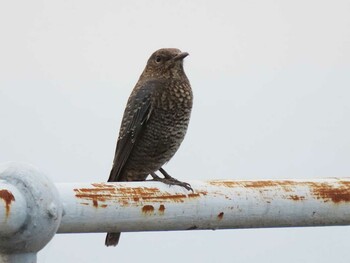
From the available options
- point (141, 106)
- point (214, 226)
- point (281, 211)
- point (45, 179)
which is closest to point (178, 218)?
point (214, 226)

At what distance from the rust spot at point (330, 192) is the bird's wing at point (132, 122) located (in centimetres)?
327

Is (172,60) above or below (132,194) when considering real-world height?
above

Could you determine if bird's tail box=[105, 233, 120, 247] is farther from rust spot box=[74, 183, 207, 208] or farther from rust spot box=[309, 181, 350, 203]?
rust spot box=[74, 183, 207, 208]

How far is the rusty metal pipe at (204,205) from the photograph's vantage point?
1976 mm

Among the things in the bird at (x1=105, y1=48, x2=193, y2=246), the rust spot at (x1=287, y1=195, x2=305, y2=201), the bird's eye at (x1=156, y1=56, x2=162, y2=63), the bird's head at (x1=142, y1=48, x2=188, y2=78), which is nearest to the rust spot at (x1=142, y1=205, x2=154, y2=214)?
the rust spot at (x1=287, y1=195, x2=305, y2=201)

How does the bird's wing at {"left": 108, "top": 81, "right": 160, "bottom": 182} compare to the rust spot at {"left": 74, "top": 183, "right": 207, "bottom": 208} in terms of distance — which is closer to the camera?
the rust spot at {"left": 74, "top": 183, "right": 207, "bottom": 208}

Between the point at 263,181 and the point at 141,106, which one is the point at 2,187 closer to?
the point at 263,181

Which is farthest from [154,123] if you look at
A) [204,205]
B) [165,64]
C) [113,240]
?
[204,205]

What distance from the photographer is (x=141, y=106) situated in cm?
578

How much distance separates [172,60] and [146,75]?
8.0 inches

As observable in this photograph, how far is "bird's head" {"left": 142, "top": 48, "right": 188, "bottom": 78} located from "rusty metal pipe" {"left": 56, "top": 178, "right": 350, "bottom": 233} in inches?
137

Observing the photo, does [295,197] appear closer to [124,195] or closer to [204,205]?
[204,205]

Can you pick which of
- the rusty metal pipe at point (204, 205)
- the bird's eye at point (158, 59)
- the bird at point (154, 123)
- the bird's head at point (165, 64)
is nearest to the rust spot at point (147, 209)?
the rusty metal pipe at point (204, 205)

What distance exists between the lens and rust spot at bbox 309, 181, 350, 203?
96.8 inches
